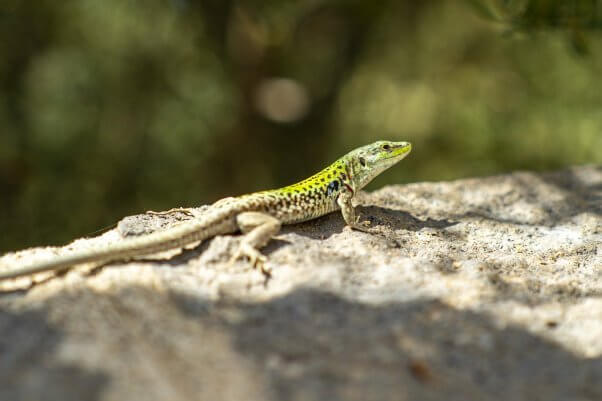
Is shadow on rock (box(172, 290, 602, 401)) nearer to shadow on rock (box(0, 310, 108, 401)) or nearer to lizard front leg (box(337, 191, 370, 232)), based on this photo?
shadow on rock (box(0, 310, 108, 401))

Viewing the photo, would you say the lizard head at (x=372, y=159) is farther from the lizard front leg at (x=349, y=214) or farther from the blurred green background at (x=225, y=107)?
the blurred green background at (x=225, y=107)

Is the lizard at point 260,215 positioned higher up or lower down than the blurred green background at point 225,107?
lower down

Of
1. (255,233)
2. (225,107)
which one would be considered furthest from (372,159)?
(225,107)

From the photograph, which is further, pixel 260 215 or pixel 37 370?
pixel 260 215

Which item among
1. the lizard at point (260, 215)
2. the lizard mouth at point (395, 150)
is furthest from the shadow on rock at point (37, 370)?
the lizard mouth at point (395, 150)

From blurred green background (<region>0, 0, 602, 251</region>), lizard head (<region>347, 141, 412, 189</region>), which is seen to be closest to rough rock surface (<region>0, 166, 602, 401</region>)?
lizard head (<region>347, 141, 412, 189</region>)

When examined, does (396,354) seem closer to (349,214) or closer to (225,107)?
(349,214)

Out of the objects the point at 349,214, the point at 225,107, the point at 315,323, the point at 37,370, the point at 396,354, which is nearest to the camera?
the point at 37,370

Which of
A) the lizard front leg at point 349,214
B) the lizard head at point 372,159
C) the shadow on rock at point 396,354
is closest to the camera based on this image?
the shadow on rock at point 396,354
